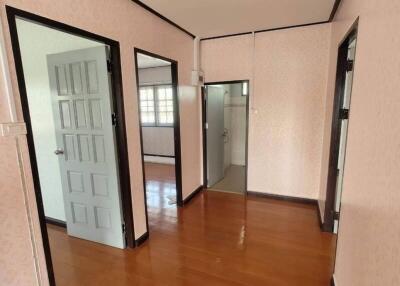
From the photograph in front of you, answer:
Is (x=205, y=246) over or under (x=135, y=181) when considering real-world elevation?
under

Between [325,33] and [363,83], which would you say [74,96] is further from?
[325,33]

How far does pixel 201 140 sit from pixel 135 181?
174cm

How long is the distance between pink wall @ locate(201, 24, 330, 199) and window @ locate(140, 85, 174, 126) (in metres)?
2.29

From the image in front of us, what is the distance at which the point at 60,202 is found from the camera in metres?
2.79

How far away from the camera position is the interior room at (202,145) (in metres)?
1.29

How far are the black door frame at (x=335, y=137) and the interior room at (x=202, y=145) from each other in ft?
0.04

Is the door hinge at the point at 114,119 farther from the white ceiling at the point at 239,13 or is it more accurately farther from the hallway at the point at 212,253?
the hallway at the point at 212,253

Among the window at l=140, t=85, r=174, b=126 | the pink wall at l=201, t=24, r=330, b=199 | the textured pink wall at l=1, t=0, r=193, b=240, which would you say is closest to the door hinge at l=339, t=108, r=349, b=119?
the pink wall at l=201, t=24, r=330, b=199

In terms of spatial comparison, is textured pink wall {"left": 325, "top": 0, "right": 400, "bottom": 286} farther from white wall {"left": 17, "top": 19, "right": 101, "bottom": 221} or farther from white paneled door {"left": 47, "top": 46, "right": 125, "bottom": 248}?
white wall {"left": 17, "top": 19, "right": 101, "bottom": 221}

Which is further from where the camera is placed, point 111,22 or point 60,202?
point 60,202

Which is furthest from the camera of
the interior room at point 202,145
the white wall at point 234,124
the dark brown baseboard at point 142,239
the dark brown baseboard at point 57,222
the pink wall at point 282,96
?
the white wall at point 234,124

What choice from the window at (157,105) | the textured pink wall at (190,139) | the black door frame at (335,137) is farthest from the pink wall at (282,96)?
the window at (157,105)

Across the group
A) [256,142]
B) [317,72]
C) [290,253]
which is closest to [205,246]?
[290,253]

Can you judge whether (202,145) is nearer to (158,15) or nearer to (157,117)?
(158,15)
